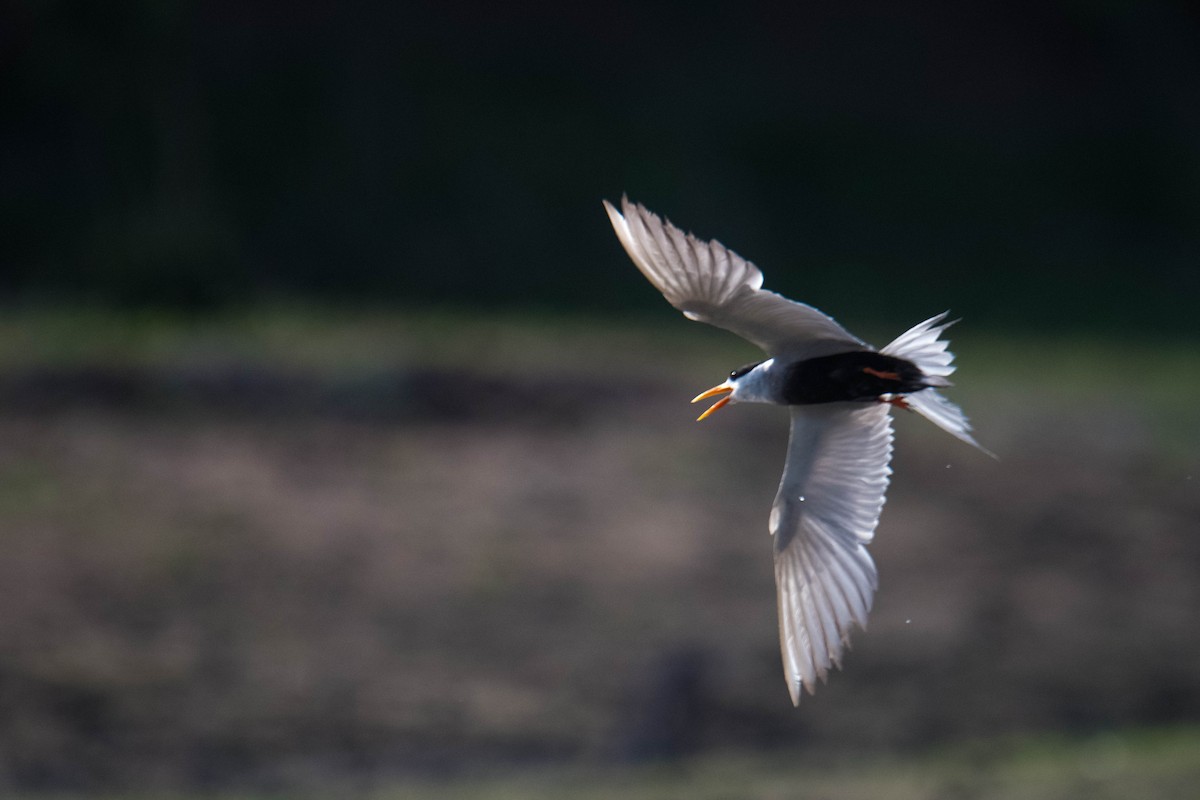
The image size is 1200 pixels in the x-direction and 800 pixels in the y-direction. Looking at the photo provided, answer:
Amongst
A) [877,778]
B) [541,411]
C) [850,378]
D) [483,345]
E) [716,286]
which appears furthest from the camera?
[483,345]

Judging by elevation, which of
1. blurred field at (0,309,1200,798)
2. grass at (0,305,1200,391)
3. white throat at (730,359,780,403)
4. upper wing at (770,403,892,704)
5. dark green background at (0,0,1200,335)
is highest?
dark green background at (0,0,1200,335)

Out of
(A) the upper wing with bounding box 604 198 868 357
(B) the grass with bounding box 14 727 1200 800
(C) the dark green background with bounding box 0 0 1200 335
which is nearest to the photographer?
(A) the upper wing with bounding box 604 198 868 357

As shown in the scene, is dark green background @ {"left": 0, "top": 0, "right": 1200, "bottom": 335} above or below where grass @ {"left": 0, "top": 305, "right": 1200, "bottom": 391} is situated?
above

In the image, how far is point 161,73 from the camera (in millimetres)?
13820

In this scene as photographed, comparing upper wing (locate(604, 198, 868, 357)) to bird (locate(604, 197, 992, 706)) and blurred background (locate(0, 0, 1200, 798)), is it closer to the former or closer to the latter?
bird (locate(604, 197, 992, 706))

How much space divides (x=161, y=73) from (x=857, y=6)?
9.29 meters

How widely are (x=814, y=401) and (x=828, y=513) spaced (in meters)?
0.50

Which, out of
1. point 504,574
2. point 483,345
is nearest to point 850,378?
point 504,574

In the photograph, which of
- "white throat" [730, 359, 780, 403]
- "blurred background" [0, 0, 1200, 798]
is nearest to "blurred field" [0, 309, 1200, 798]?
"blurred background" [0, 0, 1200, 798]

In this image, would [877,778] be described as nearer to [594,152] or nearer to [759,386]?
[759,386]

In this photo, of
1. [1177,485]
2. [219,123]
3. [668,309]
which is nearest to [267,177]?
[219,123]

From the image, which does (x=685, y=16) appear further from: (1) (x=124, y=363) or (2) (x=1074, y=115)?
(1) (x=124, y=363)

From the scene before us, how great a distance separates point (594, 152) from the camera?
1789cm

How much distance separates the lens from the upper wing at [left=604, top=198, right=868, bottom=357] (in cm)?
391
